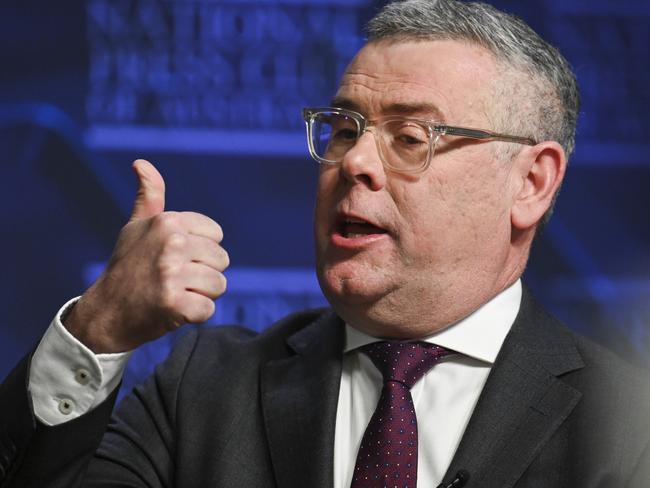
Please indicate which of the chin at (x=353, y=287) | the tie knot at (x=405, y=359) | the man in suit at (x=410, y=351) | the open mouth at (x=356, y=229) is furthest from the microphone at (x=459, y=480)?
the open mouth at (x=356, y=229)

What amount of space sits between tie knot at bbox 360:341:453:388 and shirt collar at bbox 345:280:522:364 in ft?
0.06

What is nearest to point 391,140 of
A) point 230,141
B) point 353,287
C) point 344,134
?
point 344,134

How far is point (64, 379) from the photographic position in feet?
6.35

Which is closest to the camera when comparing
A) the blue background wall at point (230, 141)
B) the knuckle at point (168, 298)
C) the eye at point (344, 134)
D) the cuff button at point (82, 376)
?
the knuckle at point (168, 298)

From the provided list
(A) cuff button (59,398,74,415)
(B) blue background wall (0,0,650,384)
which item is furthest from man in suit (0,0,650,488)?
(B) blue background wall (0,0,650,384)

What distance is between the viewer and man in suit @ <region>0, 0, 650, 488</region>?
2037 mm

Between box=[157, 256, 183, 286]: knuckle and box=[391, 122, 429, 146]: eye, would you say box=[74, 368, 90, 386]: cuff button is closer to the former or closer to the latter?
box=[157, 256, 183, 286]: knuckle

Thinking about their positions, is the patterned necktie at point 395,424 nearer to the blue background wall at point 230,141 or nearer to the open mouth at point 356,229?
the open mouth at point 356,229

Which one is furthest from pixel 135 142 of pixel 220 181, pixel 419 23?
pixel 419 23

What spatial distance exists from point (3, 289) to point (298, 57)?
1069 mm

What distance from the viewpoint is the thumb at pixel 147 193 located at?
1940 millimetres

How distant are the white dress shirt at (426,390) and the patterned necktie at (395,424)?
3cm

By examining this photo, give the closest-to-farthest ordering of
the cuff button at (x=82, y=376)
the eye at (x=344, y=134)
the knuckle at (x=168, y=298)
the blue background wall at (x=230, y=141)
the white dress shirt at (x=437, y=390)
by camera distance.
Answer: the knuckle at (x=168, y=298) < the cuff button at (x=82, y=376) < the white dress shirt at (x=437, y=390) < the eye at (x=344, y=134) < the blue background wall at (x=230, y=141)

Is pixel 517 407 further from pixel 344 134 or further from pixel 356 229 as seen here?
pixel 344 134
